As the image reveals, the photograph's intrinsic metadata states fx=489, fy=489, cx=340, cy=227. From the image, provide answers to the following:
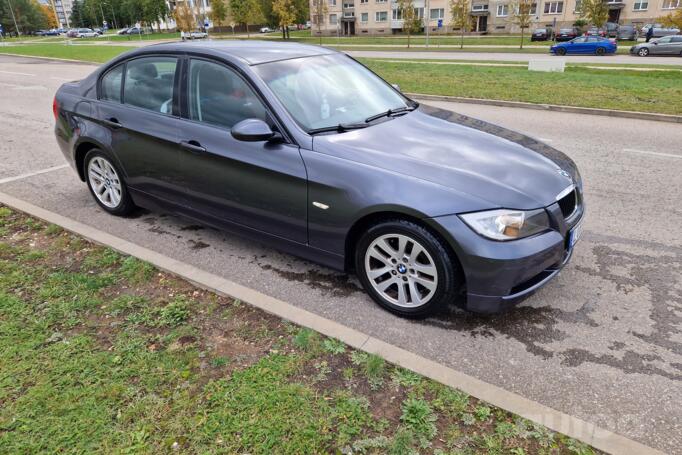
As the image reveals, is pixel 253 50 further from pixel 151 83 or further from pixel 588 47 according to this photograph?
pixel 588 47

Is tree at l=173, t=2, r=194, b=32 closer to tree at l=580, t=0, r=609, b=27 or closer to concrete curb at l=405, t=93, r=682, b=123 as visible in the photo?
tree at l=580, t=0, r=609, b=27

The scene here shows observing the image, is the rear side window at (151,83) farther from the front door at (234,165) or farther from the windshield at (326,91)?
the windshield at (326,91)

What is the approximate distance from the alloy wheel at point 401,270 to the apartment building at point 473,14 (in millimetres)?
44943

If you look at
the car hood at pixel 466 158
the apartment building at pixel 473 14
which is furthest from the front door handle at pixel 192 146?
the apartment building at pixel 473 14

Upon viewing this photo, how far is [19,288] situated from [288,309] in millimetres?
2140

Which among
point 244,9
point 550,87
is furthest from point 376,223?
point 244,9

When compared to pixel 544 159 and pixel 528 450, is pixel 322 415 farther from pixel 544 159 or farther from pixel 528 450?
pixel 544 159

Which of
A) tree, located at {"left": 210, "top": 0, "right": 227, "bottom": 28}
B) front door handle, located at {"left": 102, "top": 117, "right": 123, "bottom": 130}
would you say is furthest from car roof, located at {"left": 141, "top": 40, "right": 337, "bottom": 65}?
tree, located at {"left": 210, "top": 0, "right": 227, "bottom": 28}

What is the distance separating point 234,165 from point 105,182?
2074 mm

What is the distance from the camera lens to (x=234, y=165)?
12.3ft

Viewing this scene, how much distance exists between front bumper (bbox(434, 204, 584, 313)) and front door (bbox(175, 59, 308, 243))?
115 centimetres

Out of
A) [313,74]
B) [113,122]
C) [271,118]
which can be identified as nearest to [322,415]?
[271,118]

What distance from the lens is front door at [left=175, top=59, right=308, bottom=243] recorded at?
3.53m

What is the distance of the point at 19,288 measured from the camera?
3752 millimetres
